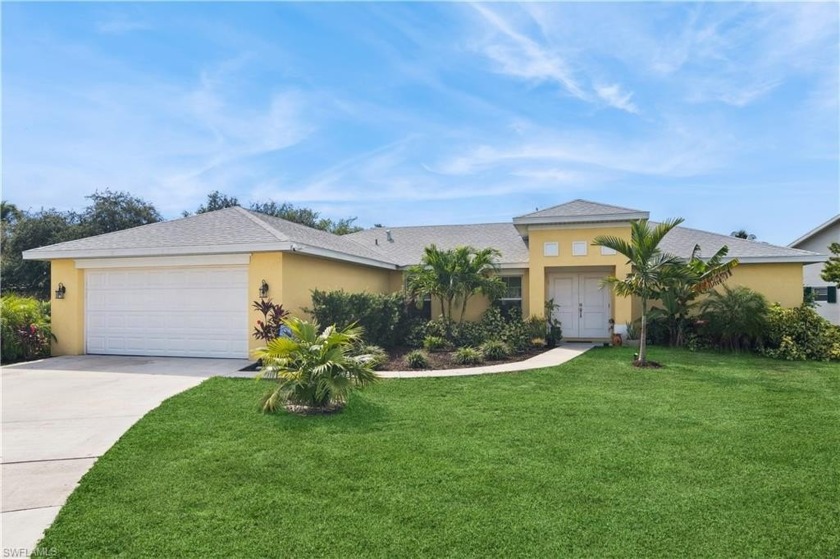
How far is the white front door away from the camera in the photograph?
1691 centimetres

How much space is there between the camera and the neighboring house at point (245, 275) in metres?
12.7

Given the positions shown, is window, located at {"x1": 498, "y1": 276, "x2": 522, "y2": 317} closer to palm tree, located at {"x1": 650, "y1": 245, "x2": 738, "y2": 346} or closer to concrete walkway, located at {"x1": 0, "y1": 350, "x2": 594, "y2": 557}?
concrete walkway, located at {"x1": 0, "y1": 350, "x2": 594, "y2": 557}

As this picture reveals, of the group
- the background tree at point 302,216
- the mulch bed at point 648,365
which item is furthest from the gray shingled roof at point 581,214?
the background tree at point 302,216

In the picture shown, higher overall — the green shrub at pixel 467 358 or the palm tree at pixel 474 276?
the palm tree at pixel 474 276

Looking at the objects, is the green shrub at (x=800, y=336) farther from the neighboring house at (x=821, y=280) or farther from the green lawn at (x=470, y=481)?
the neighboring house at (x=821, y=280)

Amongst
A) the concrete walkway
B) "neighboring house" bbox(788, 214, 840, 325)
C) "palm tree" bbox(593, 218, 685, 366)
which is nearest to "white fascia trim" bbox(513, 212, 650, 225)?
"palm tree" bbox(593, 218, 685, 366)

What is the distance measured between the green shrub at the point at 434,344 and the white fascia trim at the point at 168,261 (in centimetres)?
514

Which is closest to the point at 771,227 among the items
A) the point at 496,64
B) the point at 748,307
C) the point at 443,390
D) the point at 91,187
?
the point at 748,307

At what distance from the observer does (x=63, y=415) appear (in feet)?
23.6

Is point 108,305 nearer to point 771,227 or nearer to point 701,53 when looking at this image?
point 701,53

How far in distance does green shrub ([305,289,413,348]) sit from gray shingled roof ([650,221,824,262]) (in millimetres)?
9515

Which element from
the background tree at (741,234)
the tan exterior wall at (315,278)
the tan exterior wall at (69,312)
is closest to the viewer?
the tan exterior wall at (315,278)

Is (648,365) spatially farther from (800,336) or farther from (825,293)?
(825,293)

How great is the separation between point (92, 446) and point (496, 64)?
39.5 feet
